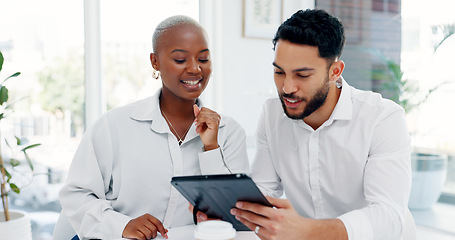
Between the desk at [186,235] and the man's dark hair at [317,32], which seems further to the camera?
the man's dark hair at [317,32]

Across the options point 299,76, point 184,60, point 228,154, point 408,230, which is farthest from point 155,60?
point 408,230

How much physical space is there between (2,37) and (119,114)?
1715 mm

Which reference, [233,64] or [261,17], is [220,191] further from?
[261,17]

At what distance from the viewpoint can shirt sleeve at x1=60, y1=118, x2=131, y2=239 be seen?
Answer: 4.80ft

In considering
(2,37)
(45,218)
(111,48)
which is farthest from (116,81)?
(45,218)

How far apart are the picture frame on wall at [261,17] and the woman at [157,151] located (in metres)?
2.00

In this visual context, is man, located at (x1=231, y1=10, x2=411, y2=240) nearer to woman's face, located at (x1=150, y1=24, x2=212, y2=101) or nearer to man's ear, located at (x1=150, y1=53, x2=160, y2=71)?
woman's face, located at (x1=150, y1=24, x2=212, y2=101)

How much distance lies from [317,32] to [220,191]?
2.19 feet

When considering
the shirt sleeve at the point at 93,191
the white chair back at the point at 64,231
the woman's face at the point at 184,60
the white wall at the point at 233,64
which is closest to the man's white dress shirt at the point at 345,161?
the woman's face at the point at 184,60

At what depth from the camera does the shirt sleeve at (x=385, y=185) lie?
131 cm

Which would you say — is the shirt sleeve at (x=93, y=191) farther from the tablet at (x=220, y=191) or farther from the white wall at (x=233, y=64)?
the white wall at (x=233, y=64)

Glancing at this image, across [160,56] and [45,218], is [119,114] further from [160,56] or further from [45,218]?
[45,218]

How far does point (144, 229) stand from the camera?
134cm

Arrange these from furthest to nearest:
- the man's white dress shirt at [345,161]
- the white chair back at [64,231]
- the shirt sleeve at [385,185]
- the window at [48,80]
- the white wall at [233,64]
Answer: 1. the white wall at [233,64]
2. the window at [48,80]
3. the white chair back at [64,231]
4. the man's white dress shirt at [345,161]
5. the shirt sleeve at [385,185]
